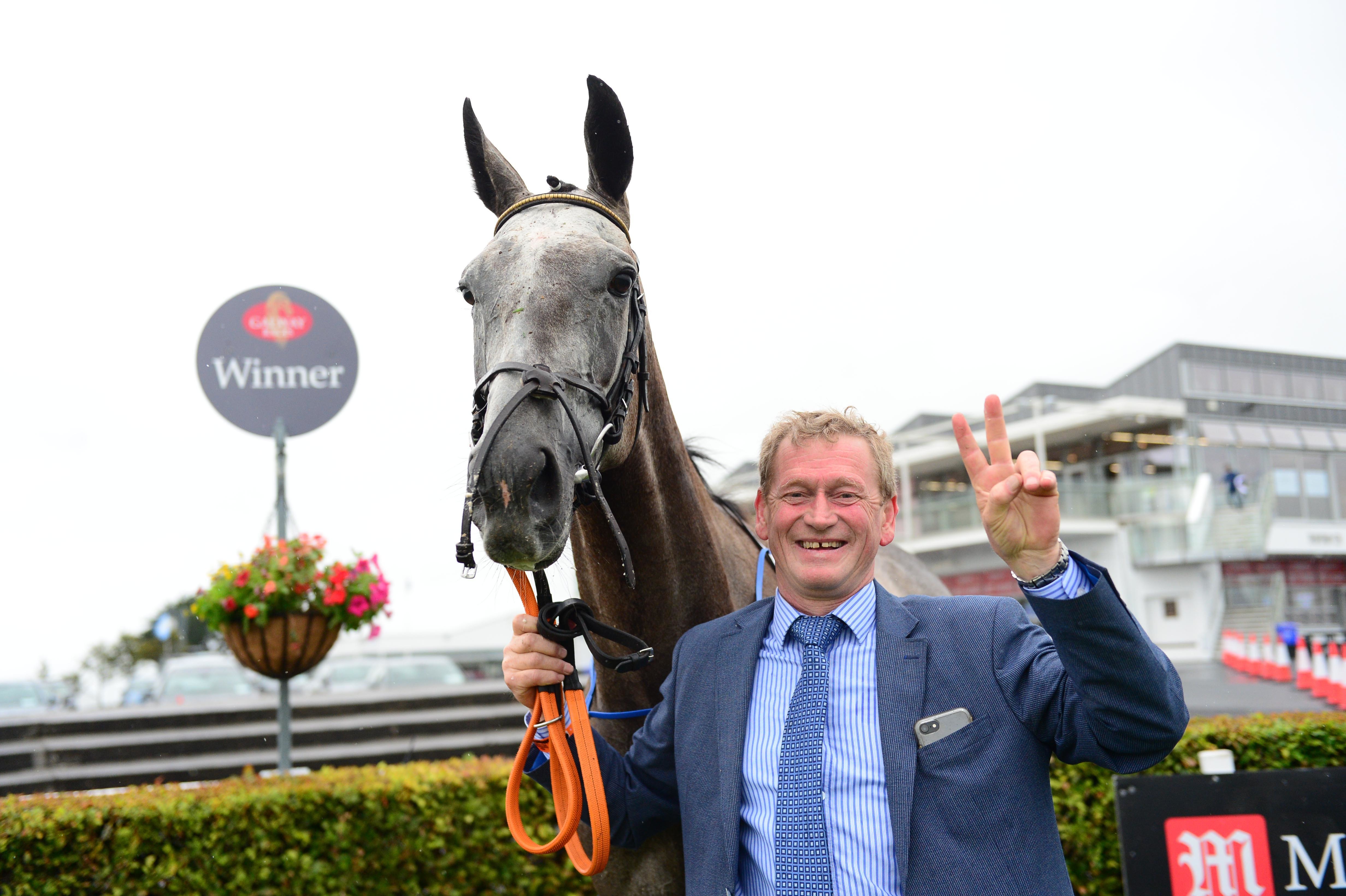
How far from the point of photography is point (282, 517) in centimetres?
528

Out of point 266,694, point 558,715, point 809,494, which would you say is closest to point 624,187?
point 809,494

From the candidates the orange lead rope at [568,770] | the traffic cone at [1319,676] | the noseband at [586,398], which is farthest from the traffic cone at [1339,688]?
the noseband at [586,398]

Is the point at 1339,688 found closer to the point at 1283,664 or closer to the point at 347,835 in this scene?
the point at 1283,664

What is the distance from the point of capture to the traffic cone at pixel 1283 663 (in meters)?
15.2

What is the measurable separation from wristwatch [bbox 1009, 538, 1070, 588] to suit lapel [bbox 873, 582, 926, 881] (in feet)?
1.05

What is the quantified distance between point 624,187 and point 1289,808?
4183 mm

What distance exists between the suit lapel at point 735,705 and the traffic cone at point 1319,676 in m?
14.7

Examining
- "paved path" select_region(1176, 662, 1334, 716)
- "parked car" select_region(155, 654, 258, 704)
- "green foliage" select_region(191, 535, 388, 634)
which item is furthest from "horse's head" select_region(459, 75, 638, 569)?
"parked car" select_region(155, 654, 258, 704)

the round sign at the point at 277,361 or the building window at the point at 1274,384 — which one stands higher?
the building window at the point at 1274,384

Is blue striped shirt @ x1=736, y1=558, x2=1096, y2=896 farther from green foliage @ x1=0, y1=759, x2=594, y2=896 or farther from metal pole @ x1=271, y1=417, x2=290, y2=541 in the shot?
metal pole @ x1=271, y1=417, x2=290, y2=541

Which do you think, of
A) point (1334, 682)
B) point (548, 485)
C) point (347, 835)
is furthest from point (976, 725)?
point (1334, 682)

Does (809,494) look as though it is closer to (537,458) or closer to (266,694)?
(537,458)

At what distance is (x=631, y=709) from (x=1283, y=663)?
18.0 metres

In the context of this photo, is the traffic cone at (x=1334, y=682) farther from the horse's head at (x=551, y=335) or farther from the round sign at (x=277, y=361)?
the horse's head at (x=551, y=335)
